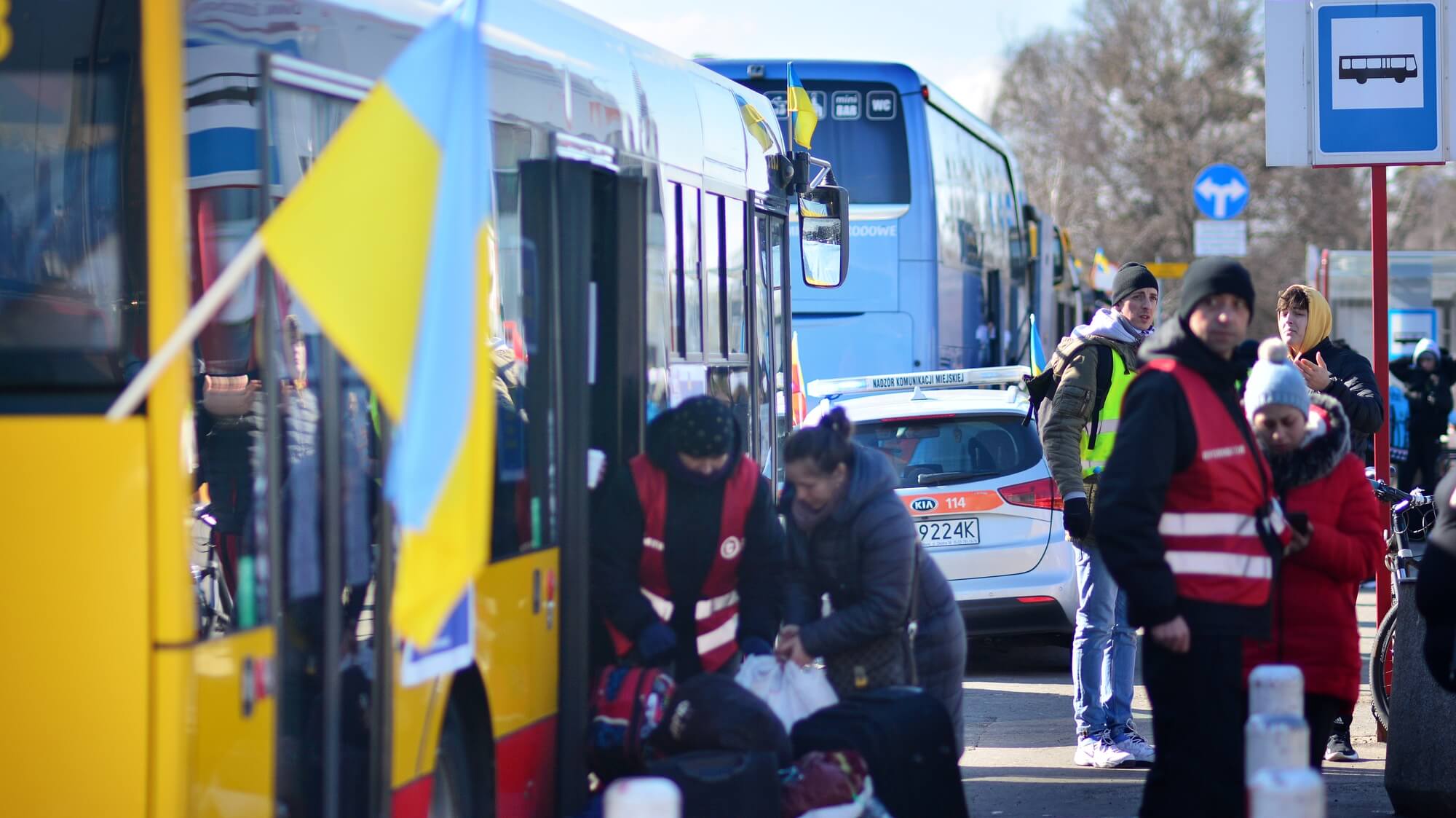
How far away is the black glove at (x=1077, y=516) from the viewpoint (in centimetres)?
765

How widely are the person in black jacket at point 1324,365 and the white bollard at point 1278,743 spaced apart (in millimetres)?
3156

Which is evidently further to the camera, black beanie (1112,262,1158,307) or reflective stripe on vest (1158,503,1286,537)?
black beanie (1112,262,1158,307)

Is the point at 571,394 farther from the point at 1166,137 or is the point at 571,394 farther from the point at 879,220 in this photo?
the point at 1166,137

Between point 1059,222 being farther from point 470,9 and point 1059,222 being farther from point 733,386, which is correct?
point 470,9

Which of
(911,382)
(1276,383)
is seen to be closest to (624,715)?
(1276,383)

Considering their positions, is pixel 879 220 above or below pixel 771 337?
above

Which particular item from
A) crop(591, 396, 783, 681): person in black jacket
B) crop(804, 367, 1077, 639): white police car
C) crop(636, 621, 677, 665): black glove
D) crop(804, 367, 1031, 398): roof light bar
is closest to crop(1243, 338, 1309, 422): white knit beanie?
crop(591, 396, 783, 681): person in black jacket

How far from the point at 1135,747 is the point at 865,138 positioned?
28.1 ft

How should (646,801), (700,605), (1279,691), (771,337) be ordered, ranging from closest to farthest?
(646,801), (1279,691), (700,605), (771,337)

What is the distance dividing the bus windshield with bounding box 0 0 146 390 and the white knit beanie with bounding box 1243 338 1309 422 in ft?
10.5

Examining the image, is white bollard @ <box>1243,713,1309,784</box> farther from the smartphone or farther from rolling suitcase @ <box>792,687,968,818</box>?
rolling suitcase @ <box>792,687,968,818</box>

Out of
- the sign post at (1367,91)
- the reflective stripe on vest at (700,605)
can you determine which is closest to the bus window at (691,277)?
the reflective stripe on vest at (700,605)

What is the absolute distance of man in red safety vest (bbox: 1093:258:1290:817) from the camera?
16.7ft

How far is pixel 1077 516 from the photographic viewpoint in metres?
7.66
